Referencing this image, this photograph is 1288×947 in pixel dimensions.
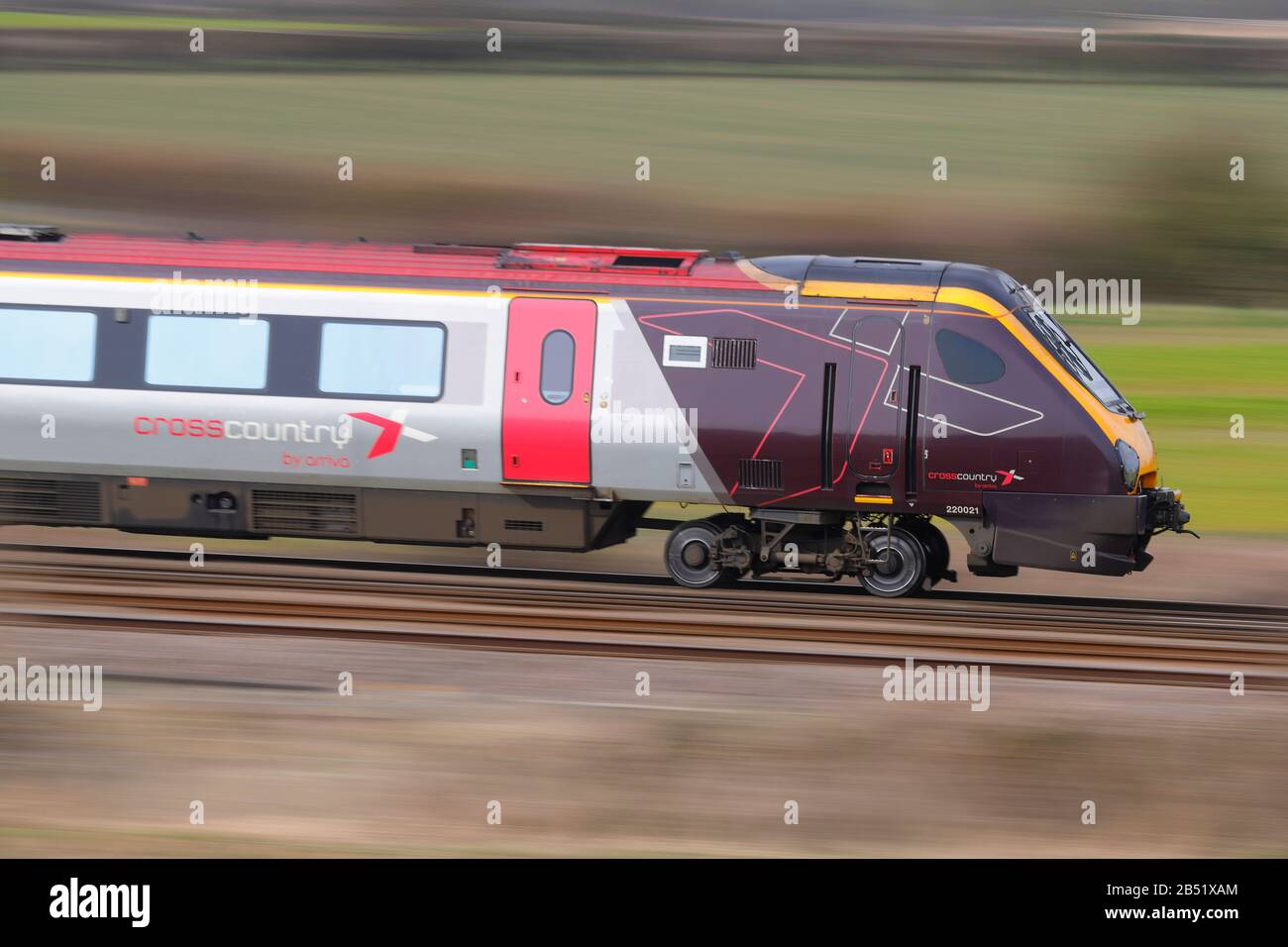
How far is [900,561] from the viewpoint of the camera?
16.4 meters

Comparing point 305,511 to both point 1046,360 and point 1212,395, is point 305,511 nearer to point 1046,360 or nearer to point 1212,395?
point 1046,360

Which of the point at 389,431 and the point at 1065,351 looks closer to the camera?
the point at 1065,351

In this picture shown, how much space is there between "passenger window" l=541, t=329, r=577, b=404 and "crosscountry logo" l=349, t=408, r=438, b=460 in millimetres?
1228

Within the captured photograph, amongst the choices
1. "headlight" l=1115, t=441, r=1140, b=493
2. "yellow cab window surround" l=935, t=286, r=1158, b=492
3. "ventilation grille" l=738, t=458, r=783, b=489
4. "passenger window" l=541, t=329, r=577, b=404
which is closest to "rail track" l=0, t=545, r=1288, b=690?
"ventilation grille" l=738, t=458, r=783, b=489

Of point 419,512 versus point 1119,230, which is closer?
point 419,512

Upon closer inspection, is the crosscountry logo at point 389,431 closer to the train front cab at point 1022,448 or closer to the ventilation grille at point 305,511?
the ventilation grille at point 305,511

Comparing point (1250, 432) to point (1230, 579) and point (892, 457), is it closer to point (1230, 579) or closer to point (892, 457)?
point (1230, 579)

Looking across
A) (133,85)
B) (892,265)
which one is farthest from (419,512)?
(133,85)

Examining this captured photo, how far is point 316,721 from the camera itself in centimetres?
1187

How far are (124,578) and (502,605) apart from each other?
13.0ft

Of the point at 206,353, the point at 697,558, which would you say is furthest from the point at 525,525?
the point at 206,353

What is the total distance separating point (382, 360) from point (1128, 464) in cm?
712

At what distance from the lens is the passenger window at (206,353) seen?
53.8ft

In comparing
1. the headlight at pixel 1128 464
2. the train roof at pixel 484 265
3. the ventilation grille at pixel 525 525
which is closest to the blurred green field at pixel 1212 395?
the headlight at pixel 1128 464
